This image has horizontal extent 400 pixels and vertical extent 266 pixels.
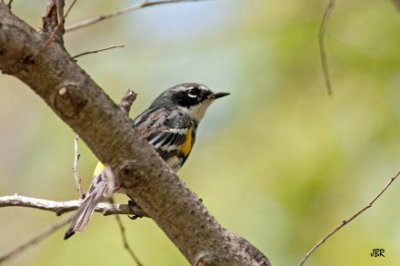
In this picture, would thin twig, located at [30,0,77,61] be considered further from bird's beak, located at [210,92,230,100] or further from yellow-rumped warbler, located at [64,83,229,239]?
bird's beak, located at [210,92,230,100]

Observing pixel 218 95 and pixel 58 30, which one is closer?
pixel 58 30

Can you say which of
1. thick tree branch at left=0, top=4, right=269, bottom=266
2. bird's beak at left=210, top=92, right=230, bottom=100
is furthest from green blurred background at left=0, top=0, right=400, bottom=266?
thick tree branch at left=0, top=4, right=269, bottom=266

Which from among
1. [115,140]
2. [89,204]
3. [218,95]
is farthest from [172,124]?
[115,140]

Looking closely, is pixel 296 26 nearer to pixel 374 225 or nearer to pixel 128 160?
pixel 374 225

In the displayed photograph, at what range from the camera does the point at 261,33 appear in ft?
22.0

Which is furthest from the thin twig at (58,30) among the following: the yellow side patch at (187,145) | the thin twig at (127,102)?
the yellow side patch at (187,145)

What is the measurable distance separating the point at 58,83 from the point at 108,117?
0.75 ft

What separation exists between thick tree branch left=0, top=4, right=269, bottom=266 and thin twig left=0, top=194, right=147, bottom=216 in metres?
0.76

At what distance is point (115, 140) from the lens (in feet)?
9.43

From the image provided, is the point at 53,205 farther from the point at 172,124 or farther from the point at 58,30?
the point at 172,124

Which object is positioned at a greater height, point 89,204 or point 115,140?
point 115,140

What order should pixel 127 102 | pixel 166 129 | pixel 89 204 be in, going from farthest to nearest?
pixel 166 129 < pixel 89 204 < pixel 127 102

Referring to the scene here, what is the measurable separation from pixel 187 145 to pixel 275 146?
0.84 m

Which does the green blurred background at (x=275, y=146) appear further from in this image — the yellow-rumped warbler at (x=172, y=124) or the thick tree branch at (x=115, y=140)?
the thick tree branch at (x=115, y=140)
